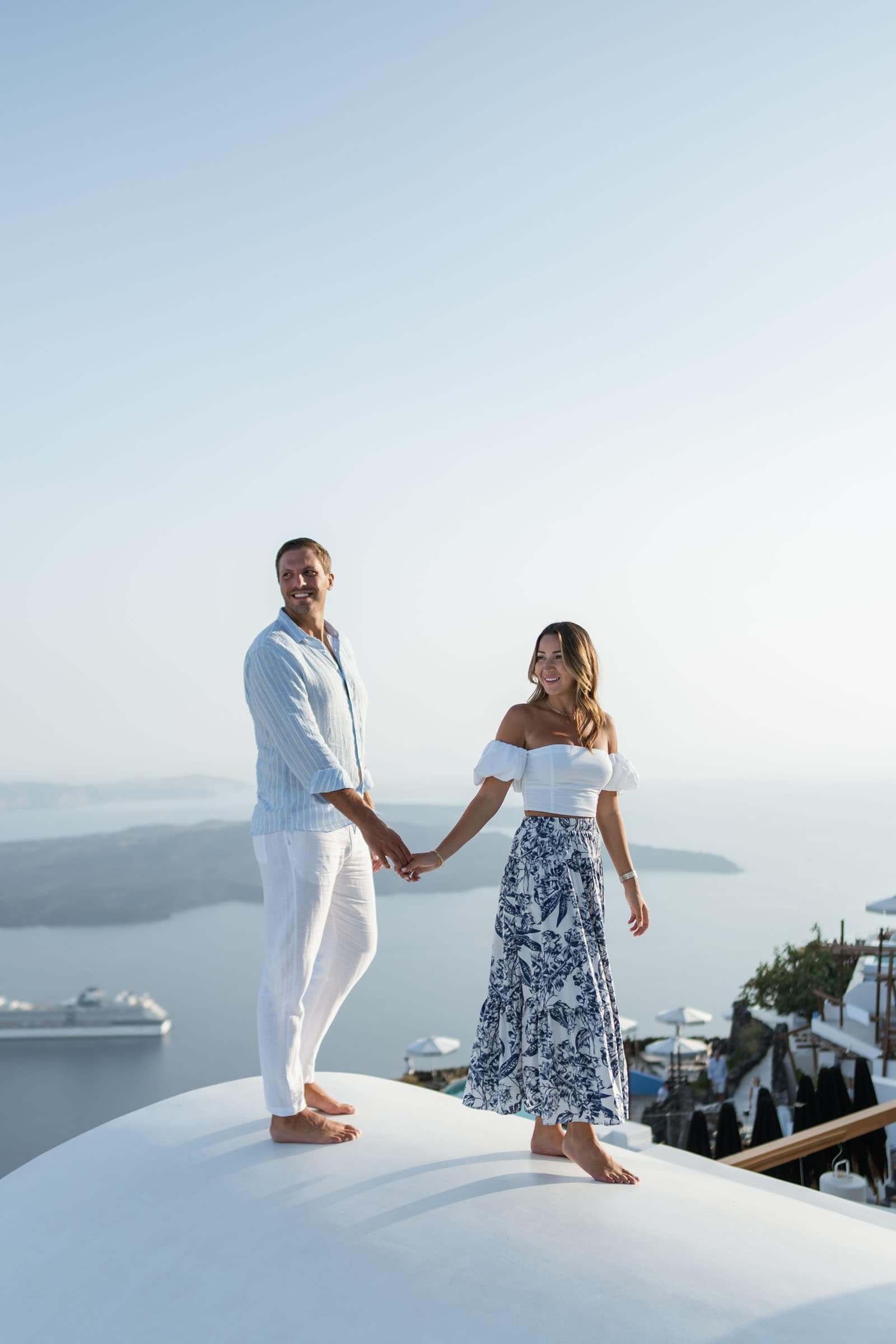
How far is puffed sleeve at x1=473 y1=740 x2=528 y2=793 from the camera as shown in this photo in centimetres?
317

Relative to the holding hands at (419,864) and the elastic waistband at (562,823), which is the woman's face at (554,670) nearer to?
the elastic waistband at (562,823)

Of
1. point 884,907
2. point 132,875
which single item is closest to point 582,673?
point 884,907

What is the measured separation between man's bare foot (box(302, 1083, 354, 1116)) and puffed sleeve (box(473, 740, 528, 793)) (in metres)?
1.43

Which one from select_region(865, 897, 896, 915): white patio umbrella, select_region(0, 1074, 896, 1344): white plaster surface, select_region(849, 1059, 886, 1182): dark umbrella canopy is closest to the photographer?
select_region(0, 1074, 896, 1344): white plaster surface

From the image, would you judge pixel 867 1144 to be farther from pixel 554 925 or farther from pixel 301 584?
pixel 301 584

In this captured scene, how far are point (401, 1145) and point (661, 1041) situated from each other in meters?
27.0

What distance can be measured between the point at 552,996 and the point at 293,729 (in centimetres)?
113

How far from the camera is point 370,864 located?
3516mm

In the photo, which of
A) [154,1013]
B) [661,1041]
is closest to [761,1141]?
[661,1041]

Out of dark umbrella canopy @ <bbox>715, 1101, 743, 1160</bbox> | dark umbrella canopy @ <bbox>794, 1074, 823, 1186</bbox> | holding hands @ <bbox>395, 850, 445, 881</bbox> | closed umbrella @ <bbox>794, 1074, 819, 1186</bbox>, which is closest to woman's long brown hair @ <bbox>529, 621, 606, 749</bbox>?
holding hands @ <bbox>395, 850, 445, 881</bbox>

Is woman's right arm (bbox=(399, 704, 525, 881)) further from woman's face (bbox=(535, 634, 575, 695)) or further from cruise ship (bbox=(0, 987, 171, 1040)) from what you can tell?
cruise ship (bbox=(0, 987, 171, 1040))

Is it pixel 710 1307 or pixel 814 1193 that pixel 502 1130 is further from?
pixel 710 1307

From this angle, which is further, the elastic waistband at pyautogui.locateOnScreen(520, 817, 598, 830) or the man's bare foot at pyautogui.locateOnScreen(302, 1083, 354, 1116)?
the man's bare foot at pyautogui.locateOnScreen(302, 1083, 354, 1116)

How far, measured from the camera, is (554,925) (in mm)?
3152
